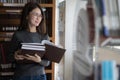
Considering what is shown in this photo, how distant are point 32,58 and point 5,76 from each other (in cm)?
71

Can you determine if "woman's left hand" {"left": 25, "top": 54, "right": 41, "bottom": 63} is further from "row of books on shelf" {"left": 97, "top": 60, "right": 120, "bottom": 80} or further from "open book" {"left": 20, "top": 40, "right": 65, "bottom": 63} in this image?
"row of books on shelf" {"left": 97, "top": 60, "right": 120, "bottom": 80}

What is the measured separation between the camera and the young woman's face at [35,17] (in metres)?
1.83

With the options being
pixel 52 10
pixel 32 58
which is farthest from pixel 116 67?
pixel 52 10

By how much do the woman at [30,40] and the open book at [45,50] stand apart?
0.13 feet

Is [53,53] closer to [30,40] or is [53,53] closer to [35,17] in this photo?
[30,40]

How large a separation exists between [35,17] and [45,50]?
0.27 metres

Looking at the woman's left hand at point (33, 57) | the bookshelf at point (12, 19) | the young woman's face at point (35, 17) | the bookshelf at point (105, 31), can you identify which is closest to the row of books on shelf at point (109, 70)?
the bookshelf at point (105, 31)

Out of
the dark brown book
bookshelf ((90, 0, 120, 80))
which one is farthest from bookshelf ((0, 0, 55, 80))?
bookshelf ((90, 0, 120, 80))

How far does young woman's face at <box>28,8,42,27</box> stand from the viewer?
183 centimetres

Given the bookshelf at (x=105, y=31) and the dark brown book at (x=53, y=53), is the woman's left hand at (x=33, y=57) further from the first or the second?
the bookshelf at (x=105, y=31)

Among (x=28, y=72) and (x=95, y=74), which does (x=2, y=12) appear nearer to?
(x=28, y=72)

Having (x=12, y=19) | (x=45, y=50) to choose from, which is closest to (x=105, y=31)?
(x=45, y=50)

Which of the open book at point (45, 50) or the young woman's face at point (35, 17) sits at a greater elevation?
the young woman's face at point (35, 17)

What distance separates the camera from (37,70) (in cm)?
179
